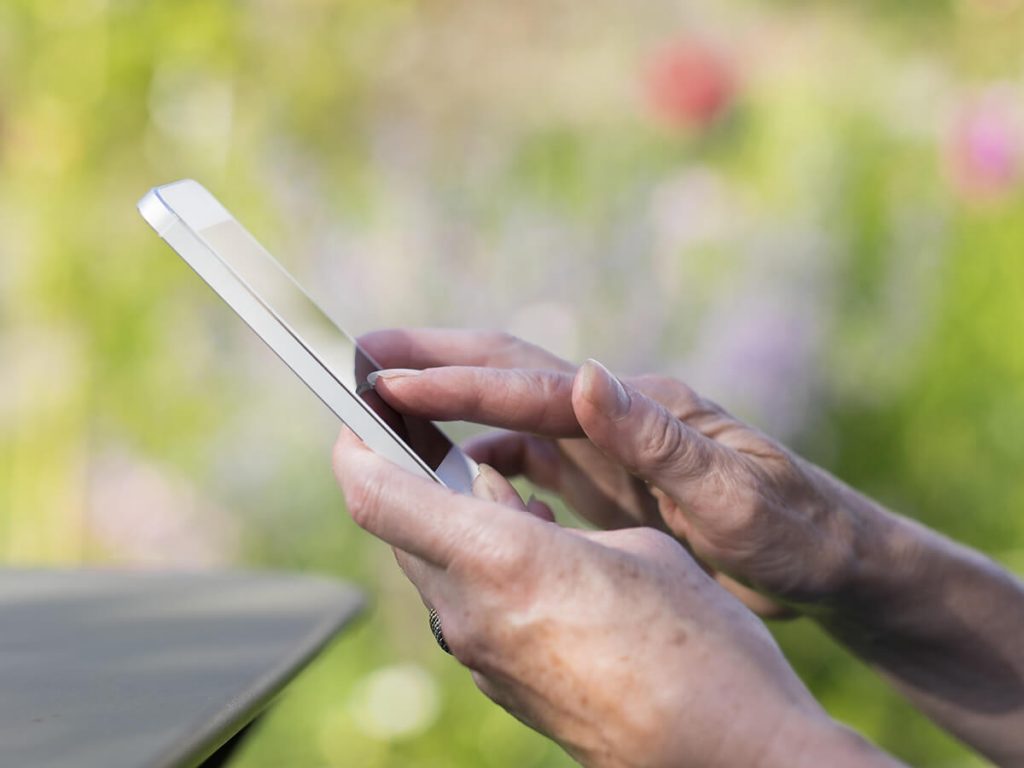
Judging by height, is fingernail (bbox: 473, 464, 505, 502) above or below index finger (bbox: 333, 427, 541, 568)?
below

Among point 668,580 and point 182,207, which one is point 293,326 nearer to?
point 182,207

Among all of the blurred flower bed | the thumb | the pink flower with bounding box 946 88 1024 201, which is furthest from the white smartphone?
the pink flower with bounding box 946 88 1024 201

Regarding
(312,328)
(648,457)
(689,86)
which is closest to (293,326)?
(312,328)

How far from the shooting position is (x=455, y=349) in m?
1.10

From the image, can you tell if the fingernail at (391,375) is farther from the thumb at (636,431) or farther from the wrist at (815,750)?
the wrist at (815,750)

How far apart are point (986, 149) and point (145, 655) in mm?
2218

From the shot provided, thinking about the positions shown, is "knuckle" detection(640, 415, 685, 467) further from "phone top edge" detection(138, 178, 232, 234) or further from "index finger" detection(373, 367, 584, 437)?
"phone top edge" detection(138, 178, 232, 234)

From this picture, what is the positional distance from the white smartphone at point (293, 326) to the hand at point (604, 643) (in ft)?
0.26

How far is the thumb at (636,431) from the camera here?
845 millimetres

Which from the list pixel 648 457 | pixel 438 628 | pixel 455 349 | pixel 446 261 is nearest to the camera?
pixel 438 628

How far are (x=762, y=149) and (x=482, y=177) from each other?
621 millimetres

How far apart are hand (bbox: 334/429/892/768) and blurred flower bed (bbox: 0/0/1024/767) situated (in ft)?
5.25

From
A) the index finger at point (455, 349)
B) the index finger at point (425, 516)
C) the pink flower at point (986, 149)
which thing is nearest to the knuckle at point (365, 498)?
the index finger at point (425, 516)

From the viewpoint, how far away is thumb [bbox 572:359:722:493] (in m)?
0.84
